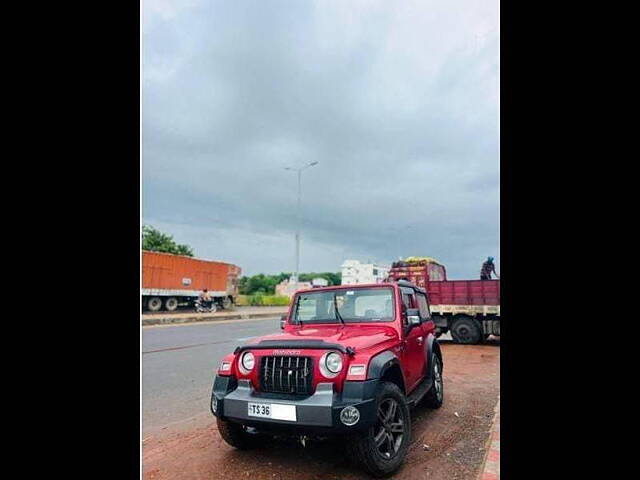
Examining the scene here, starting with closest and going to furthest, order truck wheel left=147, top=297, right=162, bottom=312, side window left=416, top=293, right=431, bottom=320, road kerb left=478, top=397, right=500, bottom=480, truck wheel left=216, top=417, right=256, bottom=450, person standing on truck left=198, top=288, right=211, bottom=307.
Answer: road kerb left=478, top=397, right=500, bottom=480, truck wheel left=216, top=417, right=256, bottom=450, side window left=416, top=293, right=431, bottom=320, truck wheel left=147, top=297, right=162, bottom=312, person standing on truck left=198, top=288, right=211, bottom=307

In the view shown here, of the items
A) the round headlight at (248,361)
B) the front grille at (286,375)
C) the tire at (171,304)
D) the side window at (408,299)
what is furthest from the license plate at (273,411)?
the tire at (171,304)

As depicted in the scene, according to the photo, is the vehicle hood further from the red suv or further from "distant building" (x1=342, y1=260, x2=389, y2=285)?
"distant building" (x1=342, y1=260, x2=389, y2=285)

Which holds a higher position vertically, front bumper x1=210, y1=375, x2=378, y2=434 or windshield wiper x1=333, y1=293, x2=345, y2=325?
windshield wiper x1=333, y1=293, x2=345, y2=325

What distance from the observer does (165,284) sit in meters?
21.3

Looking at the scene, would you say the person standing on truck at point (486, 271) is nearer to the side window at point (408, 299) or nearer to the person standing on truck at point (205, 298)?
the side window at point (408, 299)

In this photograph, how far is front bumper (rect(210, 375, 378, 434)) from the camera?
270 cm

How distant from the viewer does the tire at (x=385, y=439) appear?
280 cm

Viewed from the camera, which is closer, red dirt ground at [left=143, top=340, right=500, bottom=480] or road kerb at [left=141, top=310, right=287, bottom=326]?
red dirt ground at [left=143, top=340, right=500, bottom=480]

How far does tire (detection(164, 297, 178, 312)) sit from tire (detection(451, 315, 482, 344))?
16.4 meters

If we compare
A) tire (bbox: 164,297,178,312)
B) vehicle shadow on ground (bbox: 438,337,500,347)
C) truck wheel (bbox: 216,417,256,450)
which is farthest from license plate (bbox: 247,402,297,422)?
tire (bbox: 164,297,178,312)

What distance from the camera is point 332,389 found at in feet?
9.30

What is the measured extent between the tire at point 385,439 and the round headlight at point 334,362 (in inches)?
12.9

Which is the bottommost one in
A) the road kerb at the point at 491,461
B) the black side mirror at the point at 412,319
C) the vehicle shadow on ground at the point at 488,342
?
the vehicle shadow on ground at the point at 488,342

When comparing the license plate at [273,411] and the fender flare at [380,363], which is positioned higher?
the fender flare at [380,363]
